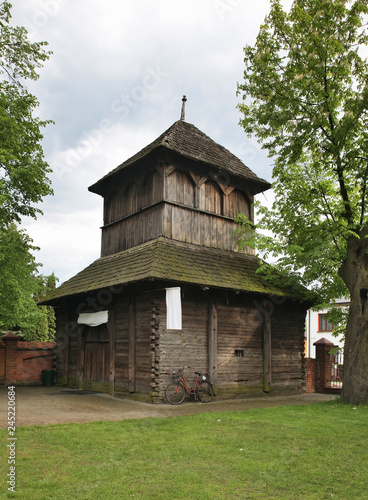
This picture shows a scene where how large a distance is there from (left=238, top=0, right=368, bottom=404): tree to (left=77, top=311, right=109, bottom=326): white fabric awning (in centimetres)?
674

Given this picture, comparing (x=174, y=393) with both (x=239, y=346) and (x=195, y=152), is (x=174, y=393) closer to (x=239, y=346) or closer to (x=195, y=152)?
(x=239, y=346)

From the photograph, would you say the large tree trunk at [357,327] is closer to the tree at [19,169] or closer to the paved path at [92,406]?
the paved path at [92,406]

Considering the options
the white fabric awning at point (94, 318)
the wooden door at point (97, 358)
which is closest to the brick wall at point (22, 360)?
the wooden door at point (97, 358)

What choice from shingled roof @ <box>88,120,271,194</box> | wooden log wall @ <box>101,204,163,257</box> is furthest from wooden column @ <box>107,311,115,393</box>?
shingled roof @ <box>88,120,271,194</box>

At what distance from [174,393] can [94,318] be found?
454 centimetres

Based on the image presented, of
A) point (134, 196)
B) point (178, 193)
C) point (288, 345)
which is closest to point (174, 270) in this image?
point (178, 193)

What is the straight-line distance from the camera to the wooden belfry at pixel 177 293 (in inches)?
545

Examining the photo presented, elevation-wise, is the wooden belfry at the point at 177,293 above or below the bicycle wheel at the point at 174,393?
above

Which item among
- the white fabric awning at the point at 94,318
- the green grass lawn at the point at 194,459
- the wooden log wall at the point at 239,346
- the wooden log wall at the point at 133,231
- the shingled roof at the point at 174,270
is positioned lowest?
the green grass lawn at the point at 194,459

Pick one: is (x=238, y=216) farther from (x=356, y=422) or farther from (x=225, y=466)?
(x=225, y=466)

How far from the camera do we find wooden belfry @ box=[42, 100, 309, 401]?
13.8 meters

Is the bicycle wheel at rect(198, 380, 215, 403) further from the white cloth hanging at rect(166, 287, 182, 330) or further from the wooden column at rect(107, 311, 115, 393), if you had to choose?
the wooden column at rect(107, 311, 115, 393)

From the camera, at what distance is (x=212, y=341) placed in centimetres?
1466

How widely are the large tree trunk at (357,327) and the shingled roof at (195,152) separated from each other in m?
5.51
